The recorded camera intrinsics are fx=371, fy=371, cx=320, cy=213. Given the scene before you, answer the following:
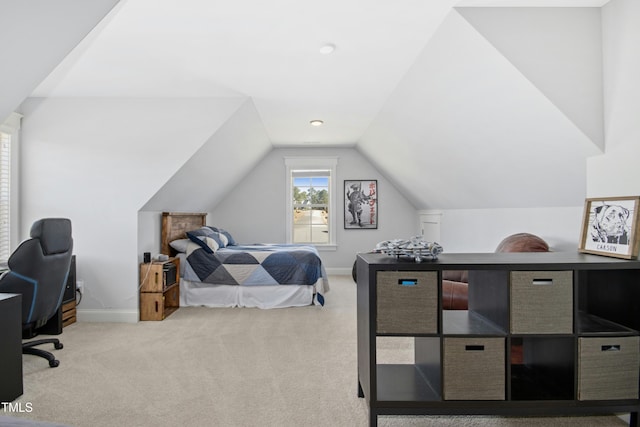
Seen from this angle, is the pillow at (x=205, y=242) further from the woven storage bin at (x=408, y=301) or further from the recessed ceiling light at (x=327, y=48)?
the woven storage bin at (x=408, y=301)

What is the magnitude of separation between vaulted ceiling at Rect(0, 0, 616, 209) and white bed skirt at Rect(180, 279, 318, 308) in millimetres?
2090

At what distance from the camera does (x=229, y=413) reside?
6.64 feet

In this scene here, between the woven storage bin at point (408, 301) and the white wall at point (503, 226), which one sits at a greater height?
the white wall at point (503, 226)

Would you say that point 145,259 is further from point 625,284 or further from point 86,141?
point 625,284

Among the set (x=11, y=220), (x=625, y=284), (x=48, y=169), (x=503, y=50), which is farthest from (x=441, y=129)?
(x=11, y=220)

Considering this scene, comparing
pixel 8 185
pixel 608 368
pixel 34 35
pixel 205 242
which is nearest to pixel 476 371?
pixel 608 368

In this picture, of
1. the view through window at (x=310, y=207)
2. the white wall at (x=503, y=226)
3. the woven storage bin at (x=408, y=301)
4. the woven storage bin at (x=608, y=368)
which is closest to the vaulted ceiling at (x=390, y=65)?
the white wall at (x=503, y=226)

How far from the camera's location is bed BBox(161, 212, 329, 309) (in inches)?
169

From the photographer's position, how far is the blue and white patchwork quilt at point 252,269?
429 centimetres

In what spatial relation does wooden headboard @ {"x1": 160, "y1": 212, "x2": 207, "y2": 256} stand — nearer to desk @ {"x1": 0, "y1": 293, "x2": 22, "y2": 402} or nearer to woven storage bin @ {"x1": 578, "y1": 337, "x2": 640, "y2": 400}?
desk @ {"x1": 0, "y1": 293, "x2": 22, "y2": 402}

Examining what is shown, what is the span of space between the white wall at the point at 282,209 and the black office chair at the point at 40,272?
373 cm

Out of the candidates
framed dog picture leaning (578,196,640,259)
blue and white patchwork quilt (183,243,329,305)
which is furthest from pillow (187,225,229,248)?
framed dog picture leaning (578,196,640,259)

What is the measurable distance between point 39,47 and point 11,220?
111 inches

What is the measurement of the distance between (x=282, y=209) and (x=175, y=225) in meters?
→ 2.19
